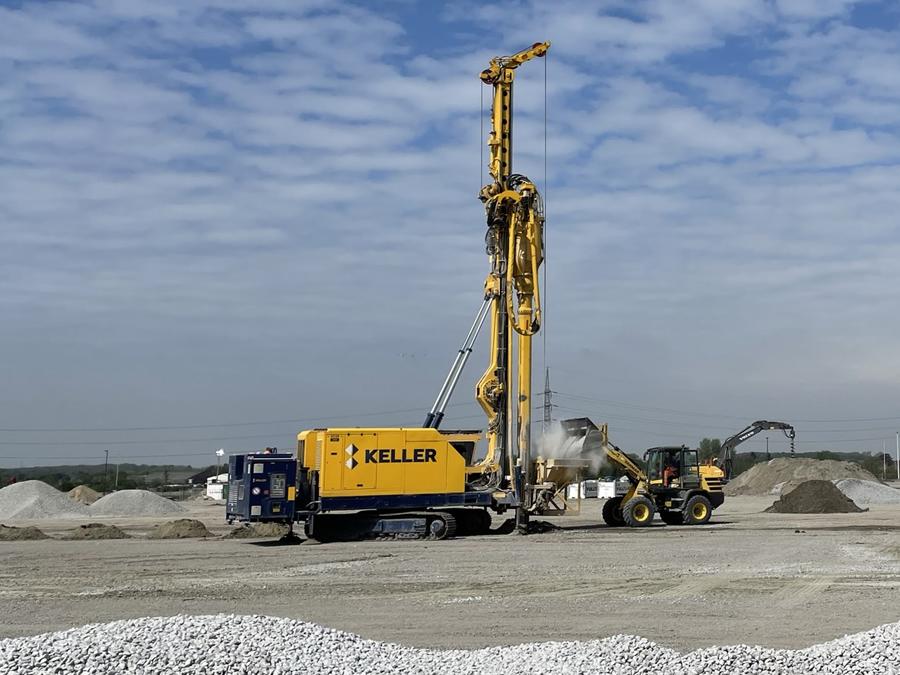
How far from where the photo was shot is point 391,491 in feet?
89.3

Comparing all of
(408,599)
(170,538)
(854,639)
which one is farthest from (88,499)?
(854,639)

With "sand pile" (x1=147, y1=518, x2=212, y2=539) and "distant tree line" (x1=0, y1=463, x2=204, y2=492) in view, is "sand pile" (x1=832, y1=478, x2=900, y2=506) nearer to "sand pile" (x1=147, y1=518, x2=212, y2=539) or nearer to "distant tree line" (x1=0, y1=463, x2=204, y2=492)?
"sand pile" (x1=147, y1=518, x2=212, y2=539)

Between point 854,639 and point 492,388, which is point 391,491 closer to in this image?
point 492,388

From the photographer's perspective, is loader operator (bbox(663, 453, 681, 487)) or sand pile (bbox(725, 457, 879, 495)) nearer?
loader operator (bbox(663, 453, 681, 487))

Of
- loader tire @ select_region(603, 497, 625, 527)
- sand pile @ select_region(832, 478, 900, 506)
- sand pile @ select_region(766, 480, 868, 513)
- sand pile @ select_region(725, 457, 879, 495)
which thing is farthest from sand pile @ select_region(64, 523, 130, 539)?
→ sand pile @ select_region(725, 457, 879, 495)

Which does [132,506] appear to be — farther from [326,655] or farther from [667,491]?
[326,655]

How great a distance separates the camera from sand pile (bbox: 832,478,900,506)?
2148 inches

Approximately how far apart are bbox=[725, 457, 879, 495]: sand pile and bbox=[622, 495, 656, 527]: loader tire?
43627 mm

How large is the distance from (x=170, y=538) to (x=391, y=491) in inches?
298

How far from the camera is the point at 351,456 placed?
88.8 ft

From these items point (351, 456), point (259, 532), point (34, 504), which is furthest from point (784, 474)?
point (351, 456)

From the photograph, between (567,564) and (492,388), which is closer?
(567,564)

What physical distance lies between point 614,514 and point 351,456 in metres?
9.84

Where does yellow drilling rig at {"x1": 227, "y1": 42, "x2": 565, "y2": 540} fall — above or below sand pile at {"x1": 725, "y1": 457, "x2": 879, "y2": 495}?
above
